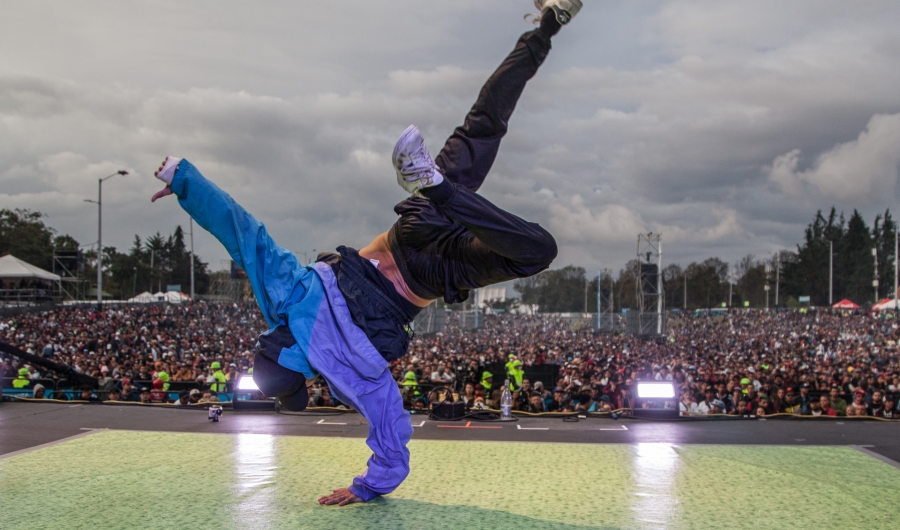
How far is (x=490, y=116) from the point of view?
10.8 ft

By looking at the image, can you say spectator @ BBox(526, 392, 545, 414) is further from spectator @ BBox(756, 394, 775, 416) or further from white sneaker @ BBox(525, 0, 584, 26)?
white sneaker @ BBox(525, 0, 584, 26)

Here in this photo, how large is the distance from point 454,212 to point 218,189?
53.7 inches

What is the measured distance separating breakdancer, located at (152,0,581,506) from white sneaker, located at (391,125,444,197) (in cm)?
32

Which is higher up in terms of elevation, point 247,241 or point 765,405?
point 247,241

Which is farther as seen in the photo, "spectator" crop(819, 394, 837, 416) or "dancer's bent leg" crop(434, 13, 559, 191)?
"spectator" crop(819, 394, 837, 416)

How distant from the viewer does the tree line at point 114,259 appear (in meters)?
47.9

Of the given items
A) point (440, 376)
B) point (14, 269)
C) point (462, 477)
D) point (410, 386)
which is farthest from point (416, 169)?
point (14, 269)

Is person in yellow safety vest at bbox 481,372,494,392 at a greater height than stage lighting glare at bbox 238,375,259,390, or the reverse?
stage lighting glare at bbox 238,375,259,390

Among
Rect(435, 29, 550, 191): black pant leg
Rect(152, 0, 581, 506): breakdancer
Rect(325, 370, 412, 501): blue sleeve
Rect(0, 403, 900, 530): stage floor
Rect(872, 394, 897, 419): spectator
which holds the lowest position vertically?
Rect(872, 394, 897, 419): spectator

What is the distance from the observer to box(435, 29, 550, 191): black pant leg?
128 inches

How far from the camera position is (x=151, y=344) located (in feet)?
67.9

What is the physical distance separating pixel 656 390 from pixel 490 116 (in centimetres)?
684

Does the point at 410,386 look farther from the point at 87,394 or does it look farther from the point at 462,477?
the point at 462,477

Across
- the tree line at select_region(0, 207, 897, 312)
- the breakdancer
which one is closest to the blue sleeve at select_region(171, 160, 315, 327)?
the breakdancer
